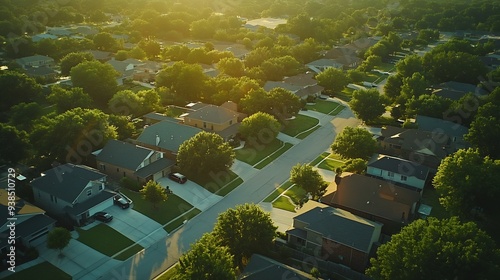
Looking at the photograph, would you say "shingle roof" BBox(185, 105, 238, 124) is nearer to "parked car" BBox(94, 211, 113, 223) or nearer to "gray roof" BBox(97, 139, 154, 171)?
"gray roof" BBox(97, 139, 154, 171)

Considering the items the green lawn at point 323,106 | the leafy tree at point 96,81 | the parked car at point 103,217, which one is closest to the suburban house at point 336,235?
the parked car at point 103,217

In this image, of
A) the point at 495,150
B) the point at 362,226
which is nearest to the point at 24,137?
the point at 362,226

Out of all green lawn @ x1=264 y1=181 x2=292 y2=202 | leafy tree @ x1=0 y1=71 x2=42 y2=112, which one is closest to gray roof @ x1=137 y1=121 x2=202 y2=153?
green lawn @ x1=264 y1=181 x2=292 y2=202

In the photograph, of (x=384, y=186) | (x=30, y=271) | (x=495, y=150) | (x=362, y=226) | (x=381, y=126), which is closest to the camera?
(x=30, y=271)

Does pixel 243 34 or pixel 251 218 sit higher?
pixel 251 218

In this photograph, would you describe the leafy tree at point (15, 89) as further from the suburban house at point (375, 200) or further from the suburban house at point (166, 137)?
the suburban house at point (375, 200)

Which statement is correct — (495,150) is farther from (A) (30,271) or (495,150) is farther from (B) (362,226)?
(A) (30,271)

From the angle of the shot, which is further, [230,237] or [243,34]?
[243,34]
